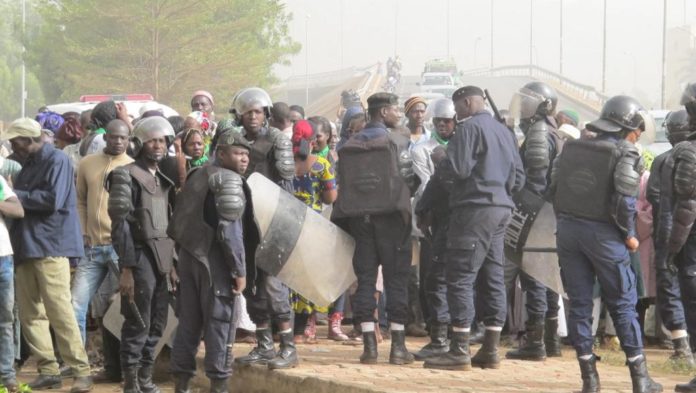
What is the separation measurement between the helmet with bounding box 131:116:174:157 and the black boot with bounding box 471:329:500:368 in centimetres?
274

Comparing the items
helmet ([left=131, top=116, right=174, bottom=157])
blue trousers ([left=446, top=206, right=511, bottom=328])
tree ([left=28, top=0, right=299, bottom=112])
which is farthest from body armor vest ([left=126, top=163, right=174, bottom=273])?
tree ([left=28, top=0, right=299, bottom=112])

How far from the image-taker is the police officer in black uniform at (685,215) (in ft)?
29.6

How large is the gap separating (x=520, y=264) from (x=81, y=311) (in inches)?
135

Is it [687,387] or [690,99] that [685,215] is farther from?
[687,387]

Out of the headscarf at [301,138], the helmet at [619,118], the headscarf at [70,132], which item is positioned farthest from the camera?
the headscarf at [70,132]

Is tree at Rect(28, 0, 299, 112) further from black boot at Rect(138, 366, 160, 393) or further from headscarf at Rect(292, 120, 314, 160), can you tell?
black boot at Rect(138, 366, 160, 393)

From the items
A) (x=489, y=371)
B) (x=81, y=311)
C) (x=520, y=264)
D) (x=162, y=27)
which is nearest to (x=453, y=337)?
(x=489, y=371)

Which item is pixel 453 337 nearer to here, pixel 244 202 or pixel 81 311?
pixel 244 202

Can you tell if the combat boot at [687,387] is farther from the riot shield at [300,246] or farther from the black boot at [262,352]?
the black boot at [262,352]

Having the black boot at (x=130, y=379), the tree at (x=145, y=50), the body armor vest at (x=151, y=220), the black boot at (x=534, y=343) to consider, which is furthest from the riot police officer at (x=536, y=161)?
the tree at (x=145, y=50)

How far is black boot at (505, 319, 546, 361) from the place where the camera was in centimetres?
1093

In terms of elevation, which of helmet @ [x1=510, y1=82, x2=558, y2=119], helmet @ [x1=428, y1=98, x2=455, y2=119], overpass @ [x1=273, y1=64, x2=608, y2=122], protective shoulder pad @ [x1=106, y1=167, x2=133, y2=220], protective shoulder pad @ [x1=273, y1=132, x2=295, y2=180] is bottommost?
overpass @ [x1=273, y1=64, x2=608, y2=122]

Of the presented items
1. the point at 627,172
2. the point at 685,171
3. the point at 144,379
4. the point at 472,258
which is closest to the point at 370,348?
the point at 472,258

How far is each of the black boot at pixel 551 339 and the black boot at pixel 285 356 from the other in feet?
7.09
